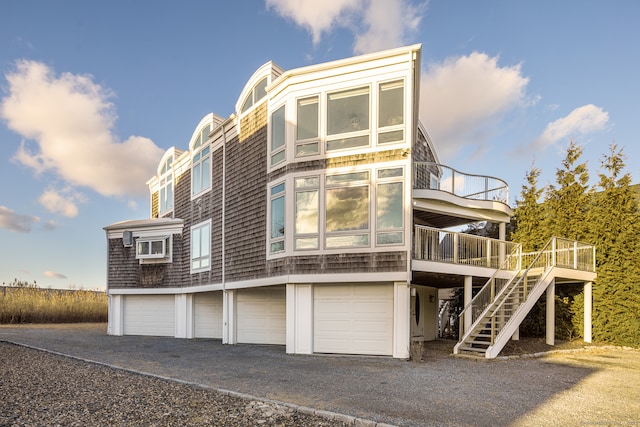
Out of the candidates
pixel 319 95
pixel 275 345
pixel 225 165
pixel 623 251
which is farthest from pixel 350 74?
pixel 623 251

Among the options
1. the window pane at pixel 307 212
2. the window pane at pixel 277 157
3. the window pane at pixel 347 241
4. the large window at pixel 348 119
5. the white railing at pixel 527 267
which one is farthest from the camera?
the window pane at pixel 277 157

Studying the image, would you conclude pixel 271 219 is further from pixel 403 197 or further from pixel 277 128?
pixel 403 197

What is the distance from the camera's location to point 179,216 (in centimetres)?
1902

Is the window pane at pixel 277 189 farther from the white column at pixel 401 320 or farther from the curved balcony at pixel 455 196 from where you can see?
the white column at pixel 401 320

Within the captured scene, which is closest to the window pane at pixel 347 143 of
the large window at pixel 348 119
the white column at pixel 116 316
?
the large window at pixel 348 119

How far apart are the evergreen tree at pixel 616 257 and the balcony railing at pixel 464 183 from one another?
3.41 meters

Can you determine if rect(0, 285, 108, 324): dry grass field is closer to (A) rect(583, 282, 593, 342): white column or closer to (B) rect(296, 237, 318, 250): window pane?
(B) rect(296, 237, 318, 250): window pane

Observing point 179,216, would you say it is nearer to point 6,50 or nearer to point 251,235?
point 251,235

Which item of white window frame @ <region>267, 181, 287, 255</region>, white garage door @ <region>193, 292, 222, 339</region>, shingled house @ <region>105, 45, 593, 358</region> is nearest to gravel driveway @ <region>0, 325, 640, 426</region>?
shingled house @ <region>105, 45, 593, 358</region>

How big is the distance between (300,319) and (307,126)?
5.53 metres

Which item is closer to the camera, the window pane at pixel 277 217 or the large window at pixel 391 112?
the large window at pixel 391 112

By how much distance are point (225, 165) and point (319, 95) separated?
5.28m

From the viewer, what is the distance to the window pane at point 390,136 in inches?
431

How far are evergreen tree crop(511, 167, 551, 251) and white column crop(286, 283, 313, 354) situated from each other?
9777mm
